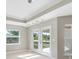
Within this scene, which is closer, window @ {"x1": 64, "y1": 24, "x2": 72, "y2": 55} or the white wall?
window @ {"x1": 64, "y1": 24, "x2": 72, "y2": 55}

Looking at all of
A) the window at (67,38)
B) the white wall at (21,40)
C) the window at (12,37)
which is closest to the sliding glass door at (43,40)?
the white wall at (21,40)

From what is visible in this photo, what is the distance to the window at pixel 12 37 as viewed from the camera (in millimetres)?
7996

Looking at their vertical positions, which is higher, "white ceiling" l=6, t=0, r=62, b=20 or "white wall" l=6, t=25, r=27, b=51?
"white ceiling" l=6, t=0, r=62, b=20

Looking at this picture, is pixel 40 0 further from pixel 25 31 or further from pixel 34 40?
pixel 25 31

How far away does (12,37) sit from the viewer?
26.9 ft

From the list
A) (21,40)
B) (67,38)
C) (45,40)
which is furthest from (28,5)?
(21,40)

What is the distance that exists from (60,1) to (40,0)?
2.16ft

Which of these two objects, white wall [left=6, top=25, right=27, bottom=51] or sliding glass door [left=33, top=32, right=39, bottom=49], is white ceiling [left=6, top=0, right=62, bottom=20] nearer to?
sliding glass door [left=33, top=32, right=39, bottom=49]

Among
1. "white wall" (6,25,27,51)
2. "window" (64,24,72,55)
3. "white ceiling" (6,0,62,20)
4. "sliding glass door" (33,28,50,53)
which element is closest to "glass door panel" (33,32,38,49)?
"sliding glass door" (33,28,50,53)

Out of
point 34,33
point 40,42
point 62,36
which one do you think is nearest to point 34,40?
point 34,33

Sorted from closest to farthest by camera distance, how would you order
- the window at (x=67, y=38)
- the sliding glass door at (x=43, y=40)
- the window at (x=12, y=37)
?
the window at (x=67, y=38), the sliding glass door at (x=43, y=40), the window at (x=12, y=37)

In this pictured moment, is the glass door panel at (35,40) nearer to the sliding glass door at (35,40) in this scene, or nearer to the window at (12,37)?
the sliding glass door at (35,40)

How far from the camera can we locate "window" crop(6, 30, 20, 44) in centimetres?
800

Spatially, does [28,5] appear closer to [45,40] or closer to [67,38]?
[67,38]
